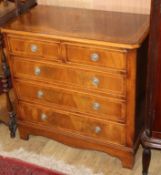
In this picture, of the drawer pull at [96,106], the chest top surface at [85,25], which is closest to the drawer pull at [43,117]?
the drawer pull at [96,106]

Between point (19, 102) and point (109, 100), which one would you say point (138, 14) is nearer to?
point (109, 100)

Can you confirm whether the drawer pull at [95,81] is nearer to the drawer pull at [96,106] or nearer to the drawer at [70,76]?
the drawer at [70,76]

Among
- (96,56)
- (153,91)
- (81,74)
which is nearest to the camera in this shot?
(153,91)

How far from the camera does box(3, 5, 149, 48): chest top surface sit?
5.91 ft

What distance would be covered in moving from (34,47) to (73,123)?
0.56 metres

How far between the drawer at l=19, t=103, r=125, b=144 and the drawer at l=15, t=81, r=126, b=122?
0.05m

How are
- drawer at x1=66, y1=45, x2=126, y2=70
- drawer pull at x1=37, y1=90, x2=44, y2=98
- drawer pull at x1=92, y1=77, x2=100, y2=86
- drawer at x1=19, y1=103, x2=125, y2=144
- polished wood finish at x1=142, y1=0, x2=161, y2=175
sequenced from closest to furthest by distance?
1. polished wood finish at x1=142, y1=0, x2=161, y2=175
2. drawer at x1=66, y1=45, x2=126, y2=70
3. drawer pull at x1=92, y1=77, x2=100, y2=86
4. drawer at x1=19, y1=103, x2=125, y2=144
5. drawer pull at x1=37, y1=90, x2=44, y2=98

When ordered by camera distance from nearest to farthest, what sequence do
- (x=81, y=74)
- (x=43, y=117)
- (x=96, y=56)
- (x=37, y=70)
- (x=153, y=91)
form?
(x=153, y=91), (x=96, y=56), (x=81, y=74), (x=37, y=70), (x=43, y=117)

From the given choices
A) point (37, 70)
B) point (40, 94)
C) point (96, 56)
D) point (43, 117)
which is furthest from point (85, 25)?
point (43, 117)

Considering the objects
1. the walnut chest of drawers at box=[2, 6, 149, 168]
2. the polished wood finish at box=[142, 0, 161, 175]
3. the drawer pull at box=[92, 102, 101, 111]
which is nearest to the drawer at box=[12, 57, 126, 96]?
the walnut chest of drawers at box=[2, 6, 149, 168]

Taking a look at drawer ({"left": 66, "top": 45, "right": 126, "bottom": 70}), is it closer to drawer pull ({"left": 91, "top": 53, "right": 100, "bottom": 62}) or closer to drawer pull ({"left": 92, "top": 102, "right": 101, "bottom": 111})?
drawer pull ({"left": 91, "top": 53, "right": 100, "bottom": 62})

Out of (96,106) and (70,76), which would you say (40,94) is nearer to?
(70,76)

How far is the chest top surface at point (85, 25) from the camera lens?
180cm

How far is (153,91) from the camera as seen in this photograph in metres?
1.68
